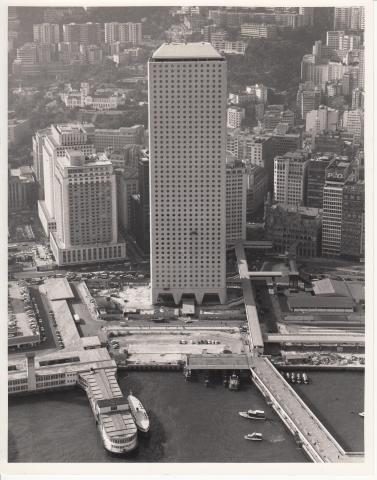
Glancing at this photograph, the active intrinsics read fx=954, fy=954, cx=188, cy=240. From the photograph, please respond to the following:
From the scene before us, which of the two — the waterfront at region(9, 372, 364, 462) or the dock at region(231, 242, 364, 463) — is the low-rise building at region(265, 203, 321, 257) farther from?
the waterfront at region(9, 372, 364, 462)

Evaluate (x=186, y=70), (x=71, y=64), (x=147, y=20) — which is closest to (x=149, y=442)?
(x=186, y=70)

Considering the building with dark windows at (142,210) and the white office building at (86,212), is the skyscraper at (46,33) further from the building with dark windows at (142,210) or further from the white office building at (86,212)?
the white office building at (86,212)

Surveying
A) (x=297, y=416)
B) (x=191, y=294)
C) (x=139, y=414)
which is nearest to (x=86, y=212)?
(x=191, y=294)

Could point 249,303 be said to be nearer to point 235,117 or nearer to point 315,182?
point 315,182

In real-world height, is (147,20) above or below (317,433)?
above

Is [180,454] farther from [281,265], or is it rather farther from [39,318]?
[281,265]

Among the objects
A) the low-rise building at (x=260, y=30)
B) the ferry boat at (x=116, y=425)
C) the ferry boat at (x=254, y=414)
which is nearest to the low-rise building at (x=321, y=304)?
the ferry boat at (x=254, y=414)
